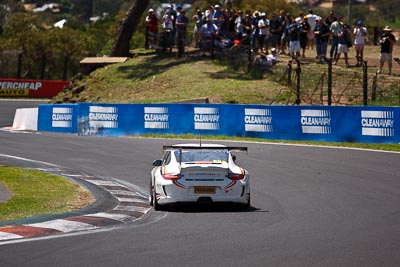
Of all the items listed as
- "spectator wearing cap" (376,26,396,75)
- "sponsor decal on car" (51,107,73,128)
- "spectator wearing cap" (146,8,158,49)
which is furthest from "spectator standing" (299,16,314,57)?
"sponsor decal on car" (51,107,73,128)

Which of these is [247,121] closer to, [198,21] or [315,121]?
[315,121]

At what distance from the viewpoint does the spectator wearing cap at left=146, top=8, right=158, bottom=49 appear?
140ft

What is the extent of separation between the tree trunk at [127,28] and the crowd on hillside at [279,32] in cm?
436

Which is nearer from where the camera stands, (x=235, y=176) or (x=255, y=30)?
(x=235, y=176)

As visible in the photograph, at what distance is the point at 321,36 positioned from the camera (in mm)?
35906

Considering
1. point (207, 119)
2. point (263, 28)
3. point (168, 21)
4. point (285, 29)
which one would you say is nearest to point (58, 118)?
point (207, 119)

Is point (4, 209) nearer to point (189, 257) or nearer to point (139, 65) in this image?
point (189, 257)

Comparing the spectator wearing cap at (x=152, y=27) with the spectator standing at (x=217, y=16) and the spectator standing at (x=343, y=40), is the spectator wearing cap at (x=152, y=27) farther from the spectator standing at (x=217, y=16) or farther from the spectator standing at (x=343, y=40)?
the spectator standing at (x=343, y=40)

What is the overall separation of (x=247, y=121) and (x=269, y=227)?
1768 cm

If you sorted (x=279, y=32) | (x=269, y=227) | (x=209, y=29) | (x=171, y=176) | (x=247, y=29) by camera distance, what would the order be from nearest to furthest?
1. (x=269, y=227)
2. (x=171, y=176)
3. (x=279, y=32)
4. (x=247, y=29)
5. (x=209, y=29)

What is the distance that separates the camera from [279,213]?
1505 cm

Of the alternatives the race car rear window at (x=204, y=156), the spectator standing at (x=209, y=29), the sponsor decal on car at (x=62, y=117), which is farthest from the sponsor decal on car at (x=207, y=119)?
the race car rear window at (x=204, y=156)

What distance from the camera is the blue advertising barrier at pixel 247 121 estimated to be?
2848 centimetres

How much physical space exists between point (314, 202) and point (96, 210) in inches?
156
